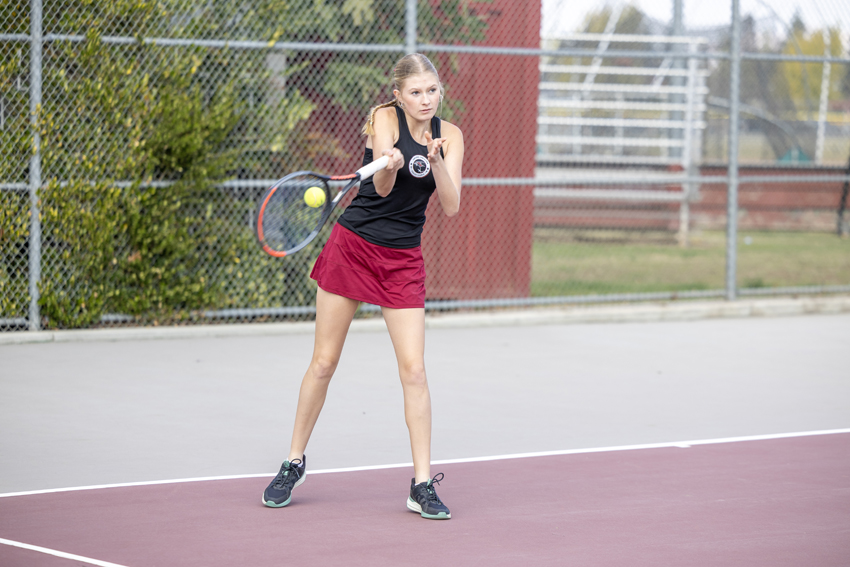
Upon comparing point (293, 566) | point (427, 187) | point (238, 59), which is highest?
point (238, 59)

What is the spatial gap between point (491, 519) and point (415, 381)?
2.28 feet

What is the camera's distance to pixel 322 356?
467 centimetres

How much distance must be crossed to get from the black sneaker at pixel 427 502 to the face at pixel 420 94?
5.30 feet

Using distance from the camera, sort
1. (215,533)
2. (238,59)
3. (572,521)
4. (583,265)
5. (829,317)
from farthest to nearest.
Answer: (583,265)
(829,317)
(238,59)
(572,521)
(215,533)

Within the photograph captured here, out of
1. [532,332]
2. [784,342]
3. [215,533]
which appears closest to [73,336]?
[532,332]

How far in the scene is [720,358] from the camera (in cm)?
849

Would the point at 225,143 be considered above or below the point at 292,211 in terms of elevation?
above

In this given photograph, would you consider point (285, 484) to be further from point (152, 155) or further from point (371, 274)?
point (152, 155)

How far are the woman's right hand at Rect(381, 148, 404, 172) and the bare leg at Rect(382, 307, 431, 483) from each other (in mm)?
673

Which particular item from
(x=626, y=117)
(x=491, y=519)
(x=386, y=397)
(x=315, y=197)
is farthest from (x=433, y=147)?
(x=626, y=117)

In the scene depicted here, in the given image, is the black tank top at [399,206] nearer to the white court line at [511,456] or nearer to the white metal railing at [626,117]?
the white court line at [511,456]

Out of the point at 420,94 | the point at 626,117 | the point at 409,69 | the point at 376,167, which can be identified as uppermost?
the point at 626,117

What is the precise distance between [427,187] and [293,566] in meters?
1.70

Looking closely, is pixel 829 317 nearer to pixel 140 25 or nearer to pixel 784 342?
pixel 784 342
